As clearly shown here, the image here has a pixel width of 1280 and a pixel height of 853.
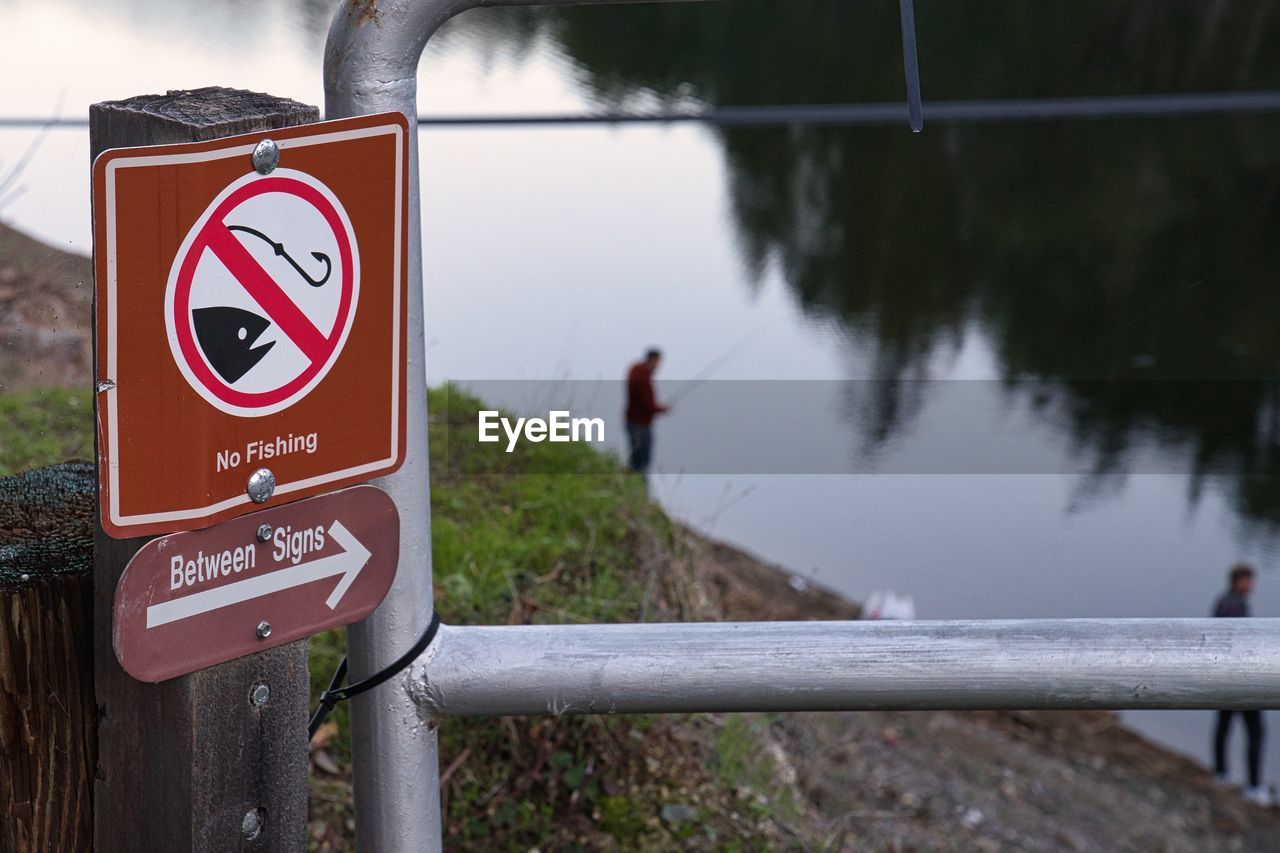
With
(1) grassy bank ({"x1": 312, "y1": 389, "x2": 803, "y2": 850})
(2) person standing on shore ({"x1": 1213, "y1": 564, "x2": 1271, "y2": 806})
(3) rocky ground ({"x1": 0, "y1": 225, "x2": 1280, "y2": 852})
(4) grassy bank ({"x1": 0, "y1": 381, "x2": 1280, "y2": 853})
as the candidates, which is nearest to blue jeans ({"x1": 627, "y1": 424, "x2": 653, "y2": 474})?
(3) rocky ground ({"x1": 0, "y1": 225, "x2": 1280, "y2": 852})

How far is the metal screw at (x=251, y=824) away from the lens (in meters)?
1.00

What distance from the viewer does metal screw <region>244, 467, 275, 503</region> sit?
0.92 metres

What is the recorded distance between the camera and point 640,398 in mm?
7004

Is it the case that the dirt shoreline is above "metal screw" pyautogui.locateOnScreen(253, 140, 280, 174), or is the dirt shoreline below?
below

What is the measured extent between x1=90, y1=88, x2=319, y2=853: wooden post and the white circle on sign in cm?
6

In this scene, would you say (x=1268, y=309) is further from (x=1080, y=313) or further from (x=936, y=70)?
(x=1080, y=313)

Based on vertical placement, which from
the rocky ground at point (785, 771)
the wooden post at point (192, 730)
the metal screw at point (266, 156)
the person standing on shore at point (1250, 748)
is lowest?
the person standing on shore at point (1250, 748)

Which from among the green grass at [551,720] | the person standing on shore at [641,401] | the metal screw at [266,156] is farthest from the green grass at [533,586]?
the person standing on shore at [641,401]

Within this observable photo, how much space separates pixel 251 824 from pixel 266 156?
20.1 inches

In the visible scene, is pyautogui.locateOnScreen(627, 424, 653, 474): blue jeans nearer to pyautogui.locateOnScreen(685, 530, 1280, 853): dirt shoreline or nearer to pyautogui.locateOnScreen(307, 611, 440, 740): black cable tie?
pyautogui.locateOnScreen(685, 530, 1280, 853): dirt shoreline

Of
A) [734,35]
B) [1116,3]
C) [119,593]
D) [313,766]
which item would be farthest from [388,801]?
[734,35]

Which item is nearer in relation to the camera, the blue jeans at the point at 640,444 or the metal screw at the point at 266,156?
the metal screw at the point at 266,156

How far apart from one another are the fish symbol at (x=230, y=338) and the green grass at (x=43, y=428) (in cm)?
104

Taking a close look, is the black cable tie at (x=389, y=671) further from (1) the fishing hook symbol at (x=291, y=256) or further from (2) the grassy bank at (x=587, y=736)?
(1) the fishing hook symbol at (x=291, y=256)
